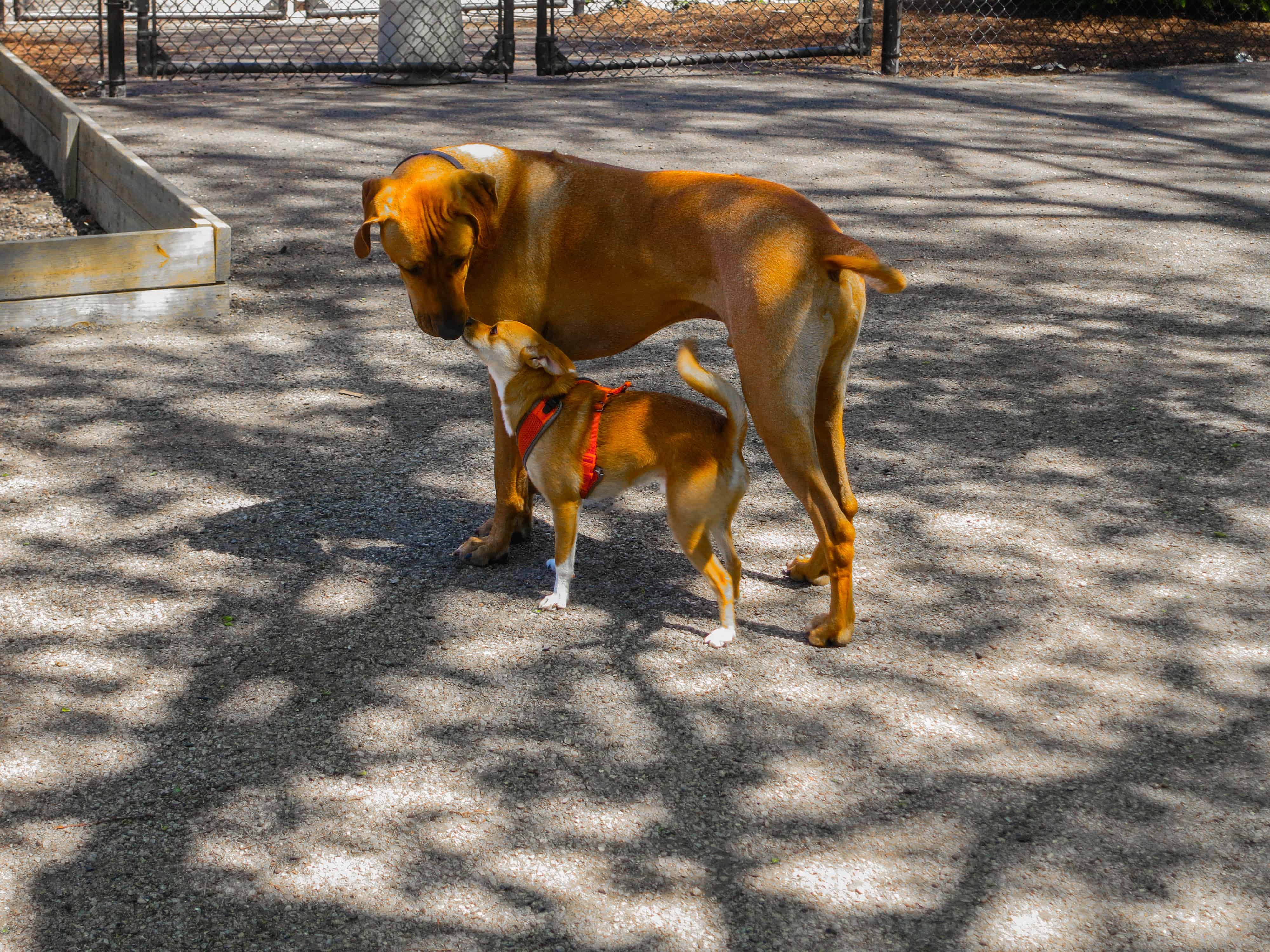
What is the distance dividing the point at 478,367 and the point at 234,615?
245 cm

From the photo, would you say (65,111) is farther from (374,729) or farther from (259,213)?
(374,729)

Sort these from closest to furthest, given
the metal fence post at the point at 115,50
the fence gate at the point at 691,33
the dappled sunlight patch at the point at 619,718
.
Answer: the dappled sunlight patch at the point at 619,718
the metal fence post at the point at 115,50
the fence gate at the point at 691,33

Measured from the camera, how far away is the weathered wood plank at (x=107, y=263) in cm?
625

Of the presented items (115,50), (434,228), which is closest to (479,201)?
(434,228)

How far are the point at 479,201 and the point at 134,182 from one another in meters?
4.72

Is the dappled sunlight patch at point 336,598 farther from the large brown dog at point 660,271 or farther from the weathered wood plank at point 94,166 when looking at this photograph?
the weathered wood plank at point 94,166

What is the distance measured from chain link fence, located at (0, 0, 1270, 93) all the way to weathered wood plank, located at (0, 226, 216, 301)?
5915 mm

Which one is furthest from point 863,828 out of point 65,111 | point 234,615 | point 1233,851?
point 65,111

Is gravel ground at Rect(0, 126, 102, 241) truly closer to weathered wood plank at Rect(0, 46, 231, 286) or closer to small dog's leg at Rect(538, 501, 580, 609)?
weathered wood plank at Rect(0, 46, 231, 286)

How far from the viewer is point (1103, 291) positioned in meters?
7.24

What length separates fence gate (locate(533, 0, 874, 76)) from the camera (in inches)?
522

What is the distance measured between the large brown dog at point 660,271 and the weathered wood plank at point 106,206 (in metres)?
4.21

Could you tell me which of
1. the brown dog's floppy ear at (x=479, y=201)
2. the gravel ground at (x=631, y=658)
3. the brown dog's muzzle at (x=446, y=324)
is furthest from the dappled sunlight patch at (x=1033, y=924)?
the brown dog's floppy ear at (x=479, y=201)

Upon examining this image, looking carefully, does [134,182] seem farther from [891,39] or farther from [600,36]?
[600,36]
